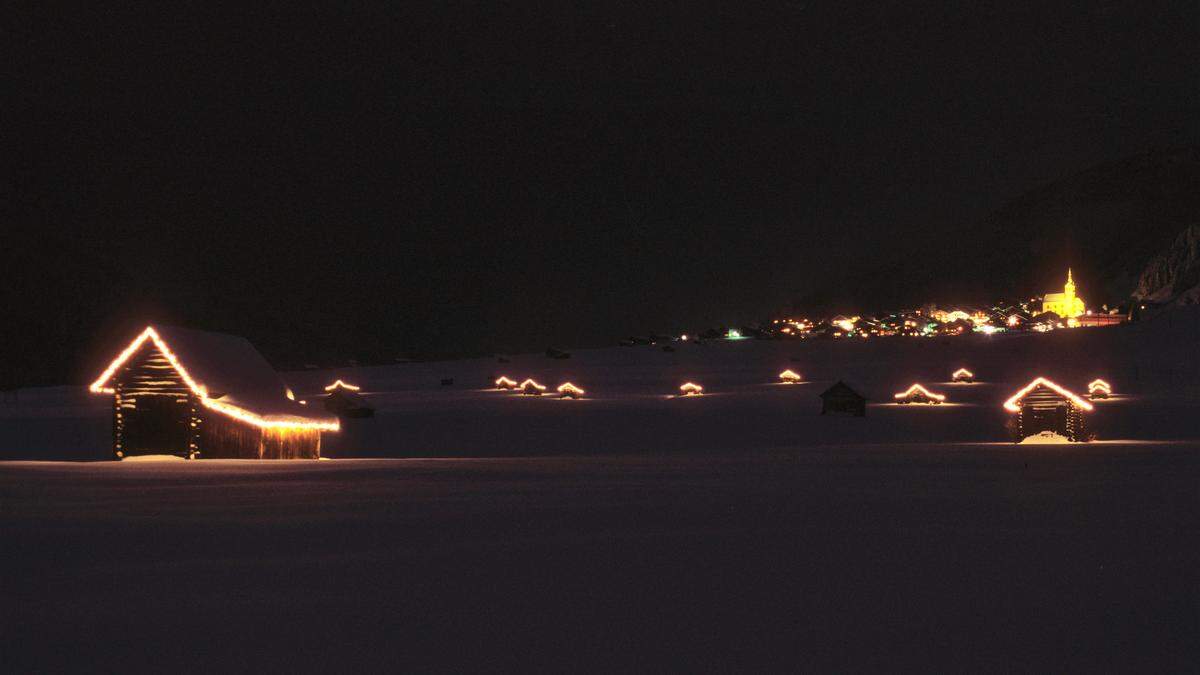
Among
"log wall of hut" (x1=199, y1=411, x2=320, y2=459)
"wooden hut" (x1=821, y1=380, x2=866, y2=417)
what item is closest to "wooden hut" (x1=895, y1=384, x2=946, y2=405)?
"wooden hut" (x1=821, y1=380, x2=866, y2=417)

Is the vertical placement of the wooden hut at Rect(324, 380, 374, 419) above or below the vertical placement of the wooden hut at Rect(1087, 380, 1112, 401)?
below

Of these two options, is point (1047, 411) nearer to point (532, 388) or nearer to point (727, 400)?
point (727, 400)

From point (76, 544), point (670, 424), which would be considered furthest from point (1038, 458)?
point (670, 424)

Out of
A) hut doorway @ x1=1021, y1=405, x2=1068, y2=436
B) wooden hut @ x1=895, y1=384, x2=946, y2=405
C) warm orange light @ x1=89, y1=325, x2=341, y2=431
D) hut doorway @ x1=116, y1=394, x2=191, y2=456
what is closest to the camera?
warm orange light @ x1=89, y1=325, x2=341, y2=431

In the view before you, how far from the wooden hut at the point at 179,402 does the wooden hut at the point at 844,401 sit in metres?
31.3

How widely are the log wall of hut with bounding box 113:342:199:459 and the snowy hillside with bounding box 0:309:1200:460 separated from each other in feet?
14.3

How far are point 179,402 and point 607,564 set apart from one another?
2198 centimetres

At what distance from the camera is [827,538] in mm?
10984

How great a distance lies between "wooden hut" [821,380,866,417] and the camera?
5331cm

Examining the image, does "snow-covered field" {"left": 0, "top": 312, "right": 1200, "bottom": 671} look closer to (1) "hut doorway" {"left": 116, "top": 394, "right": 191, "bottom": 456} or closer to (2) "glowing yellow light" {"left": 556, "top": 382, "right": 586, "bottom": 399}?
(1) "hut doorway" {"left": 116, "top": 394, "right": 191, "bottom": 456}

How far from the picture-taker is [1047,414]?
126 feet

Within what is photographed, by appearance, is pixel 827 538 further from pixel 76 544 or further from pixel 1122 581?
pixel 76 544

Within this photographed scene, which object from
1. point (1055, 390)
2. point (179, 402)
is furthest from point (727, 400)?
point (179, 402)

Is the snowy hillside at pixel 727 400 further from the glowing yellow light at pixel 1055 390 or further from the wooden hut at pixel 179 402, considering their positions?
the wooden hut at pixel 179 402
